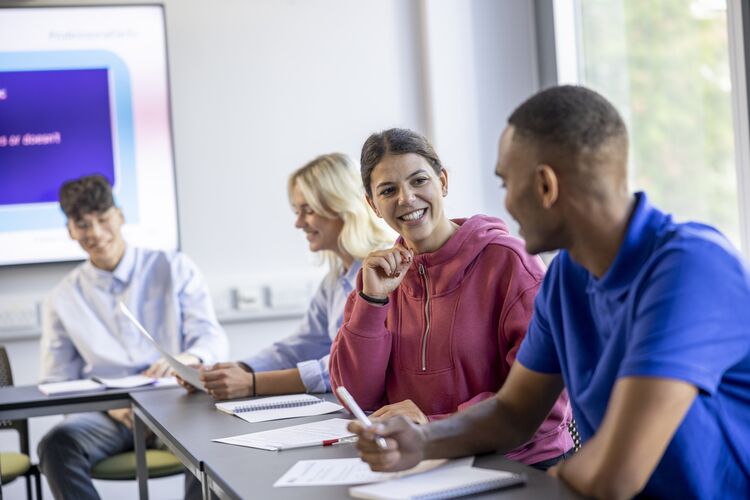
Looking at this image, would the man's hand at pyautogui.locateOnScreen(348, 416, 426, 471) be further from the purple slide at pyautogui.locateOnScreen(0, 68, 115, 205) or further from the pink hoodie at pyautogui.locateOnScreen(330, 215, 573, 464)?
the purple slide at pyautogui.locateOnScreen(0, 68, 115, 205)

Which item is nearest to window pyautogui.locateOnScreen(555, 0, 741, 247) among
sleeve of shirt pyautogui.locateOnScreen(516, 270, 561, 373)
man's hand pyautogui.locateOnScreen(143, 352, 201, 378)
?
man's hand pyautogui.locateOnScreen(143, 352, 201, 378)

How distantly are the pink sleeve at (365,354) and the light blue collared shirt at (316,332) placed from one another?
2.00ft

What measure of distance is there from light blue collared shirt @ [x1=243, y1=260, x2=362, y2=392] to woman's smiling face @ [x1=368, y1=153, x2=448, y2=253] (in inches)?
24.4

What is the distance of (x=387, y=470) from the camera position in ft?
4.64

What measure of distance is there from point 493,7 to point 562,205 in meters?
3.40

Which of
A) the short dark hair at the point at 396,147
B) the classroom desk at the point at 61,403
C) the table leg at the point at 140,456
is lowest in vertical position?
the table leg at the point at 140,456

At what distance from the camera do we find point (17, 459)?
11.2ft

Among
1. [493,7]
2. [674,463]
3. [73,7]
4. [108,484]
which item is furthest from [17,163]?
[674,463]

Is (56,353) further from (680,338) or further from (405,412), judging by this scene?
(680,338)

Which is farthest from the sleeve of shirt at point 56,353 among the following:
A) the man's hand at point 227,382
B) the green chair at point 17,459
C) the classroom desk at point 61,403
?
the man's hand at point 227,382

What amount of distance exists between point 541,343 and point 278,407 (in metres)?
0.97

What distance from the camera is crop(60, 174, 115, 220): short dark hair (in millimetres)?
3639

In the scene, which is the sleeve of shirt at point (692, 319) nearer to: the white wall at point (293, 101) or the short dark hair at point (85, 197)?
the short dark hair at point (85, 197)

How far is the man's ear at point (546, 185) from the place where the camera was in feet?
4.33
